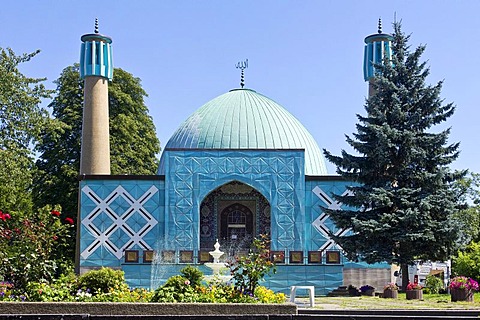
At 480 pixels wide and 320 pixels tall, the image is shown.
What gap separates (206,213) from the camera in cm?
2930

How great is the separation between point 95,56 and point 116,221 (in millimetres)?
8139

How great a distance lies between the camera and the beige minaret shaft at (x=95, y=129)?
96.7ft

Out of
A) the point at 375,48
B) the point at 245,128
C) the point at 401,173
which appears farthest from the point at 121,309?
the point at 375,48

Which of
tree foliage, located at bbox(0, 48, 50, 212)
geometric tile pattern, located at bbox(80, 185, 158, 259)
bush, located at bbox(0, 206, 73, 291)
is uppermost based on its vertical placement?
tree foliage, located at bbox(0, 48, 50, 212)

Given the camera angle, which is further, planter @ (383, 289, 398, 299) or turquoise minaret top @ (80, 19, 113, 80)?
turquoise minaret top @ (80, 19, 113, 80)

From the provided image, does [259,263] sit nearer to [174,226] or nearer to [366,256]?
[366,256]

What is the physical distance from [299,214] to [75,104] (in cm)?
1310

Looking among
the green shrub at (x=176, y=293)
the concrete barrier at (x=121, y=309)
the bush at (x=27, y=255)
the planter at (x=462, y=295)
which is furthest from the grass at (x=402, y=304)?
the bush at (x=27, y=255)

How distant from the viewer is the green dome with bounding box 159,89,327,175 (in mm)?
31078

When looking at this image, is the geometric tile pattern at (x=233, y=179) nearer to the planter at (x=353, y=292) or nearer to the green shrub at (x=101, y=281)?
the planter at (x=353, y=292)

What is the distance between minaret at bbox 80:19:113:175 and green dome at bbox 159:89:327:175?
10.5 feet

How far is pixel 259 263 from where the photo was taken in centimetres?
1125

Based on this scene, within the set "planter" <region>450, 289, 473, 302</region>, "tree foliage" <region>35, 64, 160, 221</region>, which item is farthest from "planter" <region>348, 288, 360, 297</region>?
"tree foliage" <region>35, 64, 160, 221</region>

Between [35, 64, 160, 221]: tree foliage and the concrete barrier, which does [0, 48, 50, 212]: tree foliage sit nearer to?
[35, 64, 160, 221]: tree foliage
